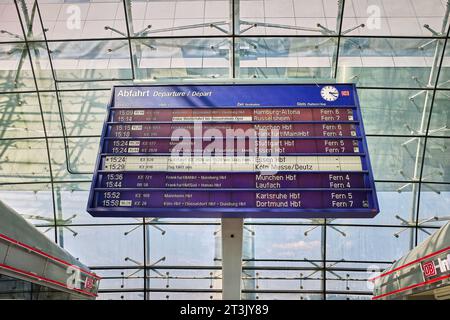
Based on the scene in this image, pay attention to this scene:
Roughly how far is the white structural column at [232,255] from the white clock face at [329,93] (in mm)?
3500

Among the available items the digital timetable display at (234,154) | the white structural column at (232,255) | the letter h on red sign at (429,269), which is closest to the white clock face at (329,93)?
the digital timetable display at (234,154)

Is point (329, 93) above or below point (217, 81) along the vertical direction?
below

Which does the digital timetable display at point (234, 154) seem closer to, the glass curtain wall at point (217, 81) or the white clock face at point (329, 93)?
the white clock face at point (329, 93)

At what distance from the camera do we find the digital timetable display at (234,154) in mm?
7961

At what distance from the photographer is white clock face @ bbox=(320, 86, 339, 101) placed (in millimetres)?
9477

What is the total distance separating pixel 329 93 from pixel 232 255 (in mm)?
4585

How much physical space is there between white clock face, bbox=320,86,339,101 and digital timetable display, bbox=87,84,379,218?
0.9 inches

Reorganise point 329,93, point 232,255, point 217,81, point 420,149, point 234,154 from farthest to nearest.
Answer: point 420,149 → point 217,81 → point 232,255 → point 329,93 → point 234,154

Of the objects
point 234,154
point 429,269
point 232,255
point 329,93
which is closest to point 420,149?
point 429,269

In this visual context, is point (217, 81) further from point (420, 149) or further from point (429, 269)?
point (420, 149)

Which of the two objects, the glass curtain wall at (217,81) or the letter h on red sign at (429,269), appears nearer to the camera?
the letter h on red sign at (429,269)

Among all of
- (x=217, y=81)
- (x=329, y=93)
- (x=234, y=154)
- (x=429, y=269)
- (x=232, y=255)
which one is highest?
(x=217, y=81)

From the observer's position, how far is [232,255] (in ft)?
33.4
